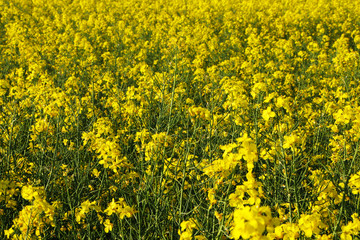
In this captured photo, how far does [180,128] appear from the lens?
265cm

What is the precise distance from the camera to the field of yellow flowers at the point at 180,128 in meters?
1.82

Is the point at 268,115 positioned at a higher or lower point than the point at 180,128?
higher

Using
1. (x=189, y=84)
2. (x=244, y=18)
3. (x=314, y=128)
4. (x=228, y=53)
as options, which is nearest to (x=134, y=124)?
(x=314, y=128)

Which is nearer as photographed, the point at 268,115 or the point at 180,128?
the point at 268,115

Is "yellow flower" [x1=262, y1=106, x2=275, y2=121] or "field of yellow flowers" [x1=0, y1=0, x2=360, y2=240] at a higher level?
"yellow flower" [x1=262, y1=106, x2=275, y2=121]

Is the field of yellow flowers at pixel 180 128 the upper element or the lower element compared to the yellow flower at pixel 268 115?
lower

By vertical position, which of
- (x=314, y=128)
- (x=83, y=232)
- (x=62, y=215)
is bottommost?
(x=83, y=232)

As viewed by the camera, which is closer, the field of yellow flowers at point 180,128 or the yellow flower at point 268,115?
the field of yellow flowers at point 180,128

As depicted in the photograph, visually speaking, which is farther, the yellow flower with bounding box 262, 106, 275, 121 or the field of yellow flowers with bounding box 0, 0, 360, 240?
the yellow flower with bounding box 262, 106, 275, 121

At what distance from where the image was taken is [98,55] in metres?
7.48

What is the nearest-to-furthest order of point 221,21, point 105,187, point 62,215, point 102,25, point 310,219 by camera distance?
point 310,219
point 62,215
point 105,187
point 102,25
point 221,21

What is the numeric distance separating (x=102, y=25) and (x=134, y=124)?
254 inches

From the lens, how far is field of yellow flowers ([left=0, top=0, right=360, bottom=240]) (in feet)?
5.98

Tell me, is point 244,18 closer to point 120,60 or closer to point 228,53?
point 228,53
